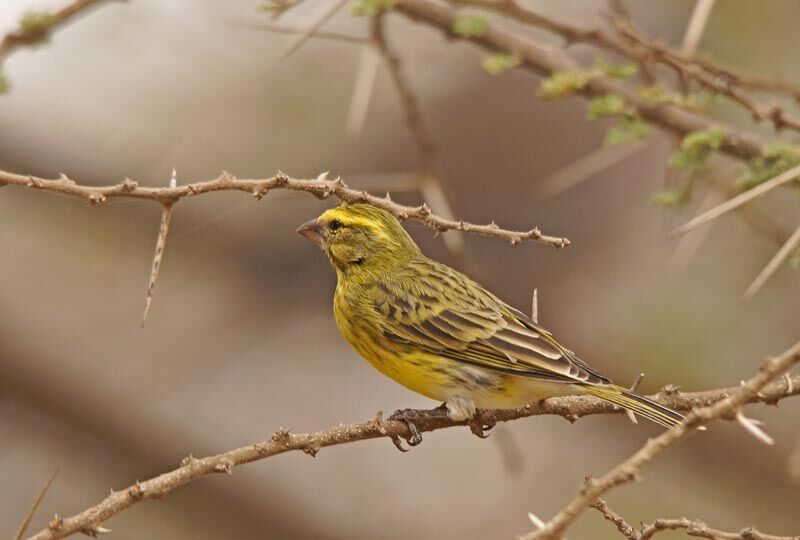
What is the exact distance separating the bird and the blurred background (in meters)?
3.05

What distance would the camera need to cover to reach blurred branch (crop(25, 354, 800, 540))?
2.67 metres

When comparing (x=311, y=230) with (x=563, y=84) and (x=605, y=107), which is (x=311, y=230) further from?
(x=605, y=107)

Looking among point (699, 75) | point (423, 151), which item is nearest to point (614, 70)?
point (699, 75)

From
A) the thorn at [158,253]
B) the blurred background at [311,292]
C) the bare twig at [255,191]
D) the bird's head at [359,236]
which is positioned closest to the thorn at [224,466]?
the thorn at [158,253]

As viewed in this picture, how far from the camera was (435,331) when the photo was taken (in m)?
5.52

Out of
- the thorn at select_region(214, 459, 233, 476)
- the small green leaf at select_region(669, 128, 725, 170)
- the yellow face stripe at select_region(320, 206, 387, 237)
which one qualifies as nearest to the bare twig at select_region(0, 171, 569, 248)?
the thorn at select_region(214, 459, 233, 476)

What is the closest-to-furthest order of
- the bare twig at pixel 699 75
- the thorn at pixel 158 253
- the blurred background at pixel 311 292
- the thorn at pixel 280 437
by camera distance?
the thorn at pixel 158 253 → the thorn at pixel 280 437 → the bare twig at pixel 699 75 → the blurred background at pixel 311 292

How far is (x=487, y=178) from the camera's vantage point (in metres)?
11.5

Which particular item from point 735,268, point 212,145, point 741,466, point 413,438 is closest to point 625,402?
point 413,438

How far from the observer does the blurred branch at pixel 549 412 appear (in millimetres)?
2674

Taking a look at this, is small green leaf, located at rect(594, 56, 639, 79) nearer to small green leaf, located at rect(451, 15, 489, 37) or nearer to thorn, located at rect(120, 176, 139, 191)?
small green leaf, located at rect(451, 15, 489, 37)

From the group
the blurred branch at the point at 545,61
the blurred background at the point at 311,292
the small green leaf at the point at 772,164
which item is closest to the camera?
the small green leaf at the point at 772,164

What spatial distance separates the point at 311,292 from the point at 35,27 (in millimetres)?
6354

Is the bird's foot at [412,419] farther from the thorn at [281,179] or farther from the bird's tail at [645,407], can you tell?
the thorn at [281,179]
